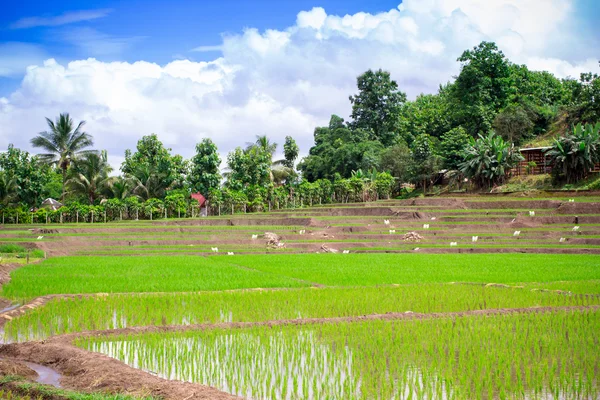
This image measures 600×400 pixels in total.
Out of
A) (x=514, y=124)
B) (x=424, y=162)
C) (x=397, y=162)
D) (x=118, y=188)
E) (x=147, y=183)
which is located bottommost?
(x=118, y=188)

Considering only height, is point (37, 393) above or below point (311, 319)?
above

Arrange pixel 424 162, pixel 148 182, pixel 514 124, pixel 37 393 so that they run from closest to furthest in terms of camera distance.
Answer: pixel 37 393 → pixel 148 182 → pixel 424 162 → pixel 514 124

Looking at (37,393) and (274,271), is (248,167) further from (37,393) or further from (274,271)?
(37,393)

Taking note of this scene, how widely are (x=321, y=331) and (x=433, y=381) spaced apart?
2.96m

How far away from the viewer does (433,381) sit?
6.86 meters

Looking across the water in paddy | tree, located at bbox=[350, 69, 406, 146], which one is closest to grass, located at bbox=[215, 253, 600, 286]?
the water in paddy

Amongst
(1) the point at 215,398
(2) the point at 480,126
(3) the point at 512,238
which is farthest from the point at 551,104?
(1) the point at 215,398

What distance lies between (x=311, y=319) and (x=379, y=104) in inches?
1954

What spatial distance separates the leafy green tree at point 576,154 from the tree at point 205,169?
21.1 m

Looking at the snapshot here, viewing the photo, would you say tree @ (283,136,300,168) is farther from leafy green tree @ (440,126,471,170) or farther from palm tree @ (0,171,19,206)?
palm tree @ (0,171,19,206)

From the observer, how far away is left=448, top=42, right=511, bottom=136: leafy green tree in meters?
49.7

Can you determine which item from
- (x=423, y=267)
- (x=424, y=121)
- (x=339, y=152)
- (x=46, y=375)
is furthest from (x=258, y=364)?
(x=424, y=121)

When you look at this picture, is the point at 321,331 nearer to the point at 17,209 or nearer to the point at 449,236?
the point at 449,236

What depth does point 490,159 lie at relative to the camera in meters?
40.3
